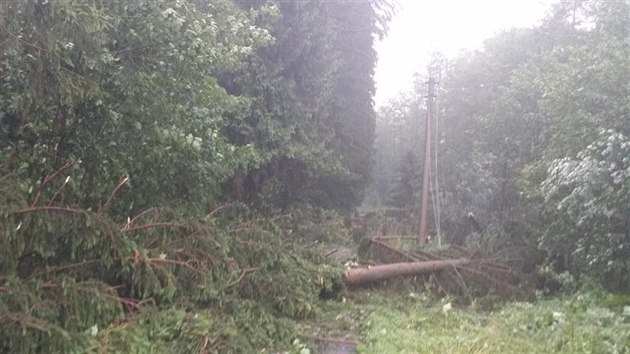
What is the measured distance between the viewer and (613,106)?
1057cm

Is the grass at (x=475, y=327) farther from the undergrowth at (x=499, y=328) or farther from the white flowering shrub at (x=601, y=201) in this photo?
the white flowering shrub at (x=601, y=201)

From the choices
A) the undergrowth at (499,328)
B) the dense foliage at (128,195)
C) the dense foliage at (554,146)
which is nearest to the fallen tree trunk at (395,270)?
the undergrowth at (499,328)

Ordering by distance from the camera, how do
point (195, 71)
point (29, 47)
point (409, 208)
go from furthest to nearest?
1. point (409, 208)
2. point (195, 71)
3. point (29, 47)

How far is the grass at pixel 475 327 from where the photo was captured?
599 cm

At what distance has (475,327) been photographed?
7047 millimetres

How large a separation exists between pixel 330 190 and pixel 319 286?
40.8 ft

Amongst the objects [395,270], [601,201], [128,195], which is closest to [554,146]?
[601,201]

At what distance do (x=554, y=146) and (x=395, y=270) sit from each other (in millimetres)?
6198

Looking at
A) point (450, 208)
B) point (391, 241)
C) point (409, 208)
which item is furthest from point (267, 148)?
point (409, 208)

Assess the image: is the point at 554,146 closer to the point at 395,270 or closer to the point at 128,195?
the point at 395,270

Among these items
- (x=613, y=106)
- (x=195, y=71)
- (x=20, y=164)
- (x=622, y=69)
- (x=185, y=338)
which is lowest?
(x=185, y=338)

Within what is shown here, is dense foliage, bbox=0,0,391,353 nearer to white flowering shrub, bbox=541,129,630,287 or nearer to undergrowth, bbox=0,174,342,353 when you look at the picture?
undergrowth, bbox=0,174,342,353

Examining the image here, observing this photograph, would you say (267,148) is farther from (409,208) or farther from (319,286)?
Answer: (409,208)

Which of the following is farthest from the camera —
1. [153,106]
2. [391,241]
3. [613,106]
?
[391,241]
